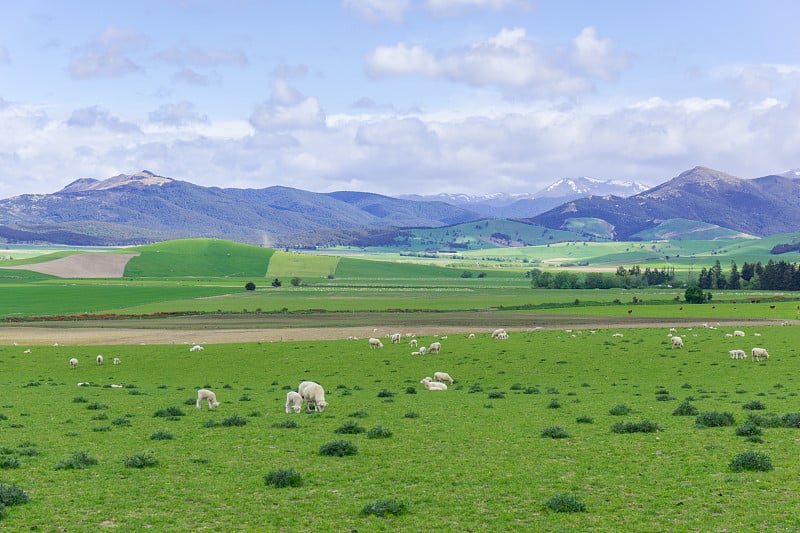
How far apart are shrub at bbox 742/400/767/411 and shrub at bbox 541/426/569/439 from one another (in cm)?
1084

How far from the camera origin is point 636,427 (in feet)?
85.6

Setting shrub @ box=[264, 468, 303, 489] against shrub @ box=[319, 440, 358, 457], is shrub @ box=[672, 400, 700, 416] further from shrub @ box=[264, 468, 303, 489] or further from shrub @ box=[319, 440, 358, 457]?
shrub @ box=[264, 468, 303, 489]

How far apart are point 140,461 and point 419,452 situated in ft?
28.3

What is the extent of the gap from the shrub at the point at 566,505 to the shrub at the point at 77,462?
13.8 meters

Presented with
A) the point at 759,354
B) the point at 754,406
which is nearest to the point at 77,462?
the point at 754,406

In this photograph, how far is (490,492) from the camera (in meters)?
18.3

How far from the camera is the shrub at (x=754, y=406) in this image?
31.2m

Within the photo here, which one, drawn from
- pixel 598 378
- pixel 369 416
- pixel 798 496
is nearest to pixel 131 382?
pixel 369 416

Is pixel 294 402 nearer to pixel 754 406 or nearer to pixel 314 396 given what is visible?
pixel 314 396

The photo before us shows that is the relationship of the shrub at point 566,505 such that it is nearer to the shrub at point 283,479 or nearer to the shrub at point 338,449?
the shrub at point 283,479

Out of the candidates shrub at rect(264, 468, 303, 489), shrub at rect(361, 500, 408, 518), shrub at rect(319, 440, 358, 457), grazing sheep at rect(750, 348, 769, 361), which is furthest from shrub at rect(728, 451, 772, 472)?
grazing sheep at rect(750, 348, 769, 361)

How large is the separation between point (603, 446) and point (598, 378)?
24.2 m

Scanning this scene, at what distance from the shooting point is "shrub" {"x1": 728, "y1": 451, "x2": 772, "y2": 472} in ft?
63.2

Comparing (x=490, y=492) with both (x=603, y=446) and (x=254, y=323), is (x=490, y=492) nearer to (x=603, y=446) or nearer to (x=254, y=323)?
(x=603, y=446)
